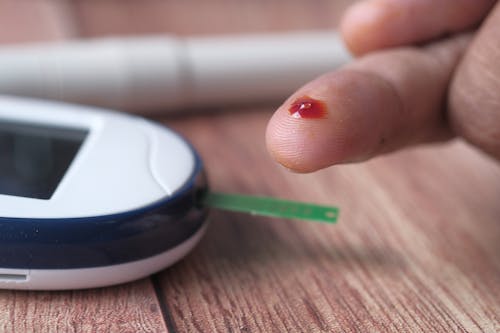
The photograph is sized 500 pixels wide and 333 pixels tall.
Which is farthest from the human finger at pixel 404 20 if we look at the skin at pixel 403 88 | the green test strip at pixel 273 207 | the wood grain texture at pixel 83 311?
the wood grain texture at pixel 83 311

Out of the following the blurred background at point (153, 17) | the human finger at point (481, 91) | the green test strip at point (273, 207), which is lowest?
the blurred background at point (153, 17)

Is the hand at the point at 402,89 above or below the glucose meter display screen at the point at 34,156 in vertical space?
above

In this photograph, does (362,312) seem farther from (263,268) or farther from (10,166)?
(10,166)

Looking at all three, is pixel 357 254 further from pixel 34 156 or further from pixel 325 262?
pixel 34 156

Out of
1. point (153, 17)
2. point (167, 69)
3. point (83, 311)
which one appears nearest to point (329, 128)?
point (83, 311)

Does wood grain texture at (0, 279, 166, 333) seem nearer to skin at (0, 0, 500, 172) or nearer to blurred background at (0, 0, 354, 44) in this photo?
skin at (0, 0, 500, 172)

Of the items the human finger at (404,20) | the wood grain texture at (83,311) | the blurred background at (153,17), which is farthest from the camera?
the blurred background at (153,17)

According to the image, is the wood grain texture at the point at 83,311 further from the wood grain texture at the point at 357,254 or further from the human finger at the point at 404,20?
the human finger at the point at 404,20
